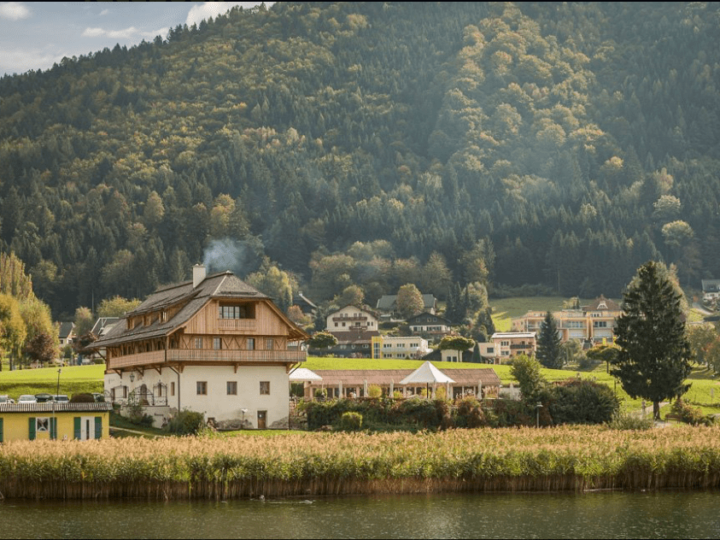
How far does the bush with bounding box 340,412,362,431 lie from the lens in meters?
79.2

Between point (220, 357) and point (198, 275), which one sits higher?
point (198, 275)

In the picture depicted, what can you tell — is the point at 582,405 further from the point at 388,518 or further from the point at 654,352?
the point at 388,518

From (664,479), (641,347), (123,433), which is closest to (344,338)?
(641,347)

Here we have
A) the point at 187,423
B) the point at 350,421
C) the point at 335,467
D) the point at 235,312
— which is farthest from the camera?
the point at 235,312

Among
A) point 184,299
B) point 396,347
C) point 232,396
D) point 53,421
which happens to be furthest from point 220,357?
point 396,347

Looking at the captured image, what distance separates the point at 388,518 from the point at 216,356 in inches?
1260

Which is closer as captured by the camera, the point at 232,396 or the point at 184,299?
the point at 232,396

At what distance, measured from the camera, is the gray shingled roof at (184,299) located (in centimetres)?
8119

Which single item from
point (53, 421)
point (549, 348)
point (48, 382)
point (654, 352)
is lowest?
point (53, 421)

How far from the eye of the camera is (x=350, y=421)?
261ft

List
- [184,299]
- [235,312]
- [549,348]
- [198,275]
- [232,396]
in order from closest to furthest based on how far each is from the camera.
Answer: [232,396] < [235,312] < [184,299] < [198,275] < [549,348]

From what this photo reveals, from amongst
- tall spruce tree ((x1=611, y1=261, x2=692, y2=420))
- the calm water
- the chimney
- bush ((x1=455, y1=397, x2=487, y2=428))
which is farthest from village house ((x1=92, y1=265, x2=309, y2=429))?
the calm water

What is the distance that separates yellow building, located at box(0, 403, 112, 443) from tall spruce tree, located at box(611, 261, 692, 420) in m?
37.3

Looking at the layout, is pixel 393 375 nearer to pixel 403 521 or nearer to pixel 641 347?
pixel 641 347
